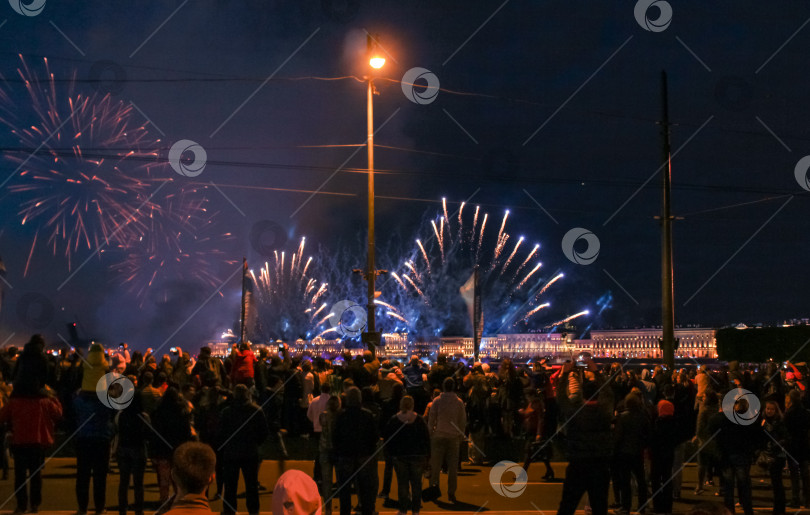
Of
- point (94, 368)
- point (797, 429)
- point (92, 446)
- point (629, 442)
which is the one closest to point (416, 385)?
point (629, 442)

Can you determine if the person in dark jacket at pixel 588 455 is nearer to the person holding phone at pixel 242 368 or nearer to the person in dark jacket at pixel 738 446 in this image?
the person in dark jacket at pixel 738 446

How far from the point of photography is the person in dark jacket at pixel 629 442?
1190cm

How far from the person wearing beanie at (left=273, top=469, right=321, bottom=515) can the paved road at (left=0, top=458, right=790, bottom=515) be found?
8298 millimetres

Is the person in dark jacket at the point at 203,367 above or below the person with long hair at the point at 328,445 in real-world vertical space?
above

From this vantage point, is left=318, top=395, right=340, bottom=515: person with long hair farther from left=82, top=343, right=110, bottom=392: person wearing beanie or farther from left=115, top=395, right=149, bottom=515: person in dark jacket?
left=82, top=343, right=110, bottom=392: person wearing beanie

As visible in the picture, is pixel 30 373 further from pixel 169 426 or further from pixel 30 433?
pixel 169 426

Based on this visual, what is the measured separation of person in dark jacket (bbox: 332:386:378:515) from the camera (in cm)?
1118

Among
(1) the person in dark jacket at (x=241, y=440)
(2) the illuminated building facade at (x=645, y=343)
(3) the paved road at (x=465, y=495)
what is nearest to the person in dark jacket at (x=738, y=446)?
(3) the paved road at (x=465, y=495)

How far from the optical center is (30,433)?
37.6ft

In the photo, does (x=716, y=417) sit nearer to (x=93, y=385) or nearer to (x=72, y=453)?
(x=93, y=385)

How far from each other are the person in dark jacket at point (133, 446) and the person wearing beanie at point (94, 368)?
83 cm

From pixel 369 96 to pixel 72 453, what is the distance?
41.8ft

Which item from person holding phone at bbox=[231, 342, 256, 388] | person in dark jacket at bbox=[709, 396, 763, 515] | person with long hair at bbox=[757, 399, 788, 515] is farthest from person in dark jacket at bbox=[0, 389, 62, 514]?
person with long hair at bbox=[757, 399, 788, 515]

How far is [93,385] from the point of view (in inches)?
480
